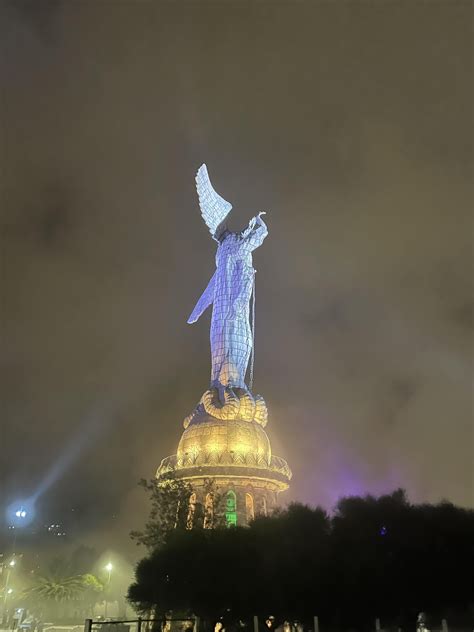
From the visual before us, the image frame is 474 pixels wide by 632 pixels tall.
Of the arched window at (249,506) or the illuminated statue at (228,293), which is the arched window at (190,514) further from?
the illuminated statue at (228,293)

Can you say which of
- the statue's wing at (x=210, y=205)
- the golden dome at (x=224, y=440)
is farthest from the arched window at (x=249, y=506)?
the statue's wing at (x=210, y=205)

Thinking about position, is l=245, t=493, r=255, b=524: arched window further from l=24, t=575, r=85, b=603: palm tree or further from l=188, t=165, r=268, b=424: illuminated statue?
l=24, t=575, r=85, b=603: palm tree

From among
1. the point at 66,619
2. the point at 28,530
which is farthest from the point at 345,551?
the point at 28,530

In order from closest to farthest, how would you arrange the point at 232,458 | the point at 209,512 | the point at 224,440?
1. the point at 209,512
2. the point at 232,458
3. the point at 224,440

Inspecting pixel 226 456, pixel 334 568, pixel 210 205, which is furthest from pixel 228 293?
pixel 334 568

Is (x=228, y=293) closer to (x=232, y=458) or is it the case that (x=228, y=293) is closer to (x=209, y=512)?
(x=232, y=458)

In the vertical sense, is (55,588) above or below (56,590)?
above
